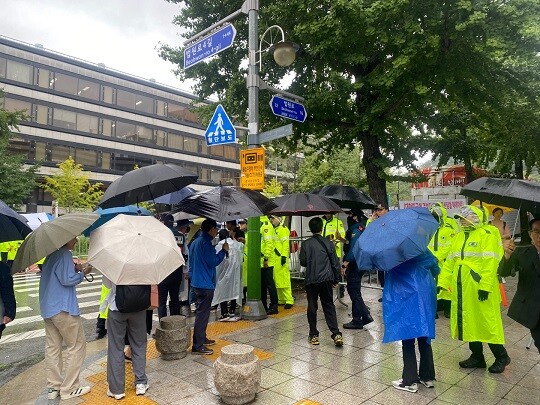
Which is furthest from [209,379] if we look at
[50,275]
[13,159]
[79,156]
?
[79,156]

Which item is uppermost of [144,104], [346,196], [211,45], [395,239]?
[144,104]

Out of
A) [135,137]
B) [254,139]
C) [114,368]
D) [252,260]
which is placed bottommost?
[114,368]

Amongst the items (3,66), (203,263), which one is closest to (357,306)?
(203,263)

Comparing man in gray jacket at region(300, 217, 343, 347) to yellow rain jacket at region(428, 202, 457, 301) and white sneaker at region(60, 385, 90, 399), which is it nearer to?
yellow rain jacket at region(428, 202, 457, 301)

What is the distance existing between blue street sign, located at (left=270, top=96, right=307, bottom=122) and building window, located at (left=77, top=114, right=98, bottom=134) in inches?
1559

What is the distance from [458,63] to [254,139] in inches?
256

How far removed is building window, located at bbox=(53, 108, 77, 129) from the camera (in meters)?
39.8

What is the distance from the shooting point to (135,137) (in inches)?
1813

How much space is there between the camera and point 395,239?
428 cm

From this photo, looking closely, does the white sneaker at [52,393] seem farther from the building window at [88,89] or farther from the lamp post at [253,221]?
the building window at [88,89]

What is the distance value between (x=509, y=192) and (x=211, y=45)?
5993 mm

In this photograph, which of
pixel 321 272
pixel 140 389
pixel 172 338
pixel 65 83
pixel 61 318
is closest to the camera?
pixel 61 318

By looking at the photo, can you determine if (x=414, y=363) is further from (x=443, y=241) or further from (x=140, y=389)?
(x=443, y=241)

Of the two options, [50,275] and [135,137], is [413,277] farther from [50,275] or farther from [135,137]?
[135,137]
